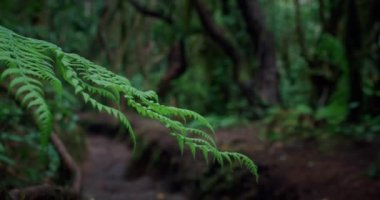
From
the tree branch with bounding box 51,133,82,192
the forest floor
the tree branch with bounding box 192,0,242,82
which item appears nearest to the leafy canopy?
the tree branch with bounding box 51,133,82,192

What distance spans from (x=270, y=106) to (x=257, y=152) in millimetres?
2969

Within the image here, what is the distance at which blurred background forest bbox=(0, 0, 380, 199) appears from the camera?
13.8 ft

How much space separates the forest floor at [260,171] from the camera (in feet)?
13.1

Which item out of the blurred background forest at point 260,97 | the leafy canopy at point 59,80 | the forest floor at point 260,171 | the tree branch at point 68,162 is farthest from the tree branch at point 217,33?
the leafy canopy at point 59,80

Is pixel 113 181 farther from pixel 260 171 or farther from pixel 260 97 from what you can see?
pixel 260 97

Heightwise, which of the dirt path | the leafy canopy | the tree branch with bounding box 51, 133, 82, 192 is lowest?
the dirt path

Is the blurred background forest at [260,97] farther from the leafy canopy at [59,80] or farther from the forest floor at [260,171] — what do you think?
the leafy canopy at [59,80]

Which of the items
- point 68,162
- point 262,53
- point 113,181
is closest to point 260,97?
point 262,53

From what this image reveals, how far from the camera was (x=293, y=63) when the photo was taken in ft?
36.0

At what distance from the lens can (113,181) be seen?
A: 707 cm

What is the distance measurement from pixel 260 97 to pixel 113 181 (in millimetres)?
3321

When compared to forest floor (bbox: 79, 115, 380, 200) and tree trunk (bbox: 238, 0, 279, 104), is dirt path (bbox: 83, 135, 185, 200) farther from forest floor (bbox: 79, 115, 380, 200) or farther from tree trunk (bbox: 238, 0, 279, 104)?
tree trunk (bbox: 238, 0, 279, 104)

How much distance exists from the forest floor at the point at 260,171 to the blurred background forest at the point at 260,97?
15 mm

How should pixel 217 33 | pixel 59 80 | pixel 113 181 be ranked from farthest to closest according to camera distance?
1. pixel 217 33
2. pixel 113 181
3. pixel 59 80
